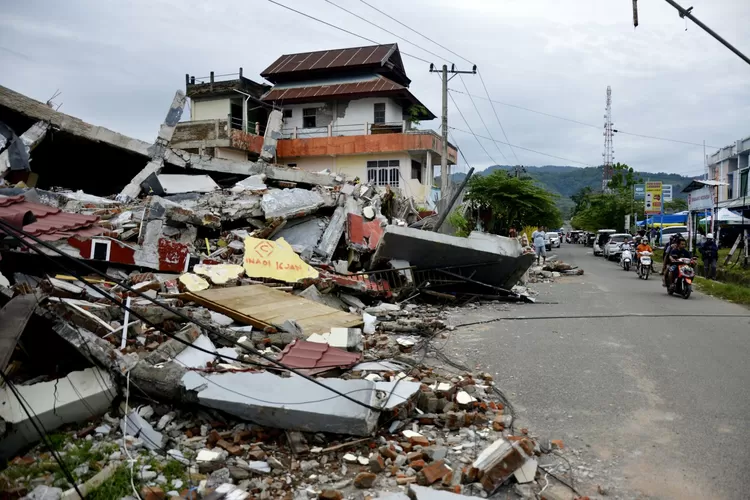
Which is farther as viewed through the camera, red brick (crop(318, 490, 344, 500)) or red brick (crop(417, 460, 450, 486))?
red brick (crop(417, 460, 450, 486))

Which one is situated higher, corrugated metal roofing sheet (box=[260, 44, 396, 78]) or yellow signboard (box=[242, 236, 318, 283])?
corrugated metal roofing sheet (box=[260, 44, 396, 78])

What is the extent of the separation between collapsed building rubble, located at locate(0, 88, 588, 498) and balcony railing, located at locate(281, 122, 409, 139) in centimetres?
2202

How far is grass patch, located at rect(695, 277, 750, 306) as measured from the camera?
41.0 feet

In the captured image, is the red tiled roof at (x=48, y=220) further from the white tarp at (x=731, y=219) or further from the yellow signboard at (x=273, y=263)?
the white tarp at (x=731, y=219)

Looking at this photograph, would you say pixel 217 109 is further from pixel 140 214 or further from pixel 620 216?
pixel 620 216

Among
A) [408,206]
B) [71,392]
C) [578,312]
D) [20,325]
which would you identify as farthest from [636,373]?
[408,206]

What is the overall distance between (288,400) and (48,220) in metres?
3.58

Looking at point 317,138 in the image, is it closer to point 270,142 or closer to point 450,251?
point 270,142

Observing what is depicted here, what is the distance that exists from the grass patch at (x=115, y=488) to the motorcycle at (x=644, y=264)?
17902mm

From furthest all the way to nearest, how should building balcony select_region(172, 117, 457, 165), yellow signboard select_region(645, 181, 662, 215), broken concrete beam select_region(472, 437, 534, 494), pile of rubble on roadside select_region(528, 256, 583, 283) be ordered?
building balcony select_region(172, 117, 457, 165)
yellow signboard select_region(645, 181, 662, 215)
pile of rubble on roadside select_region(528, 256, 583, 283)
broken concrete beam select_region(472, 437, 534, 494)

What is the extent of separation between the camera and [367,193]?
16.8 metres

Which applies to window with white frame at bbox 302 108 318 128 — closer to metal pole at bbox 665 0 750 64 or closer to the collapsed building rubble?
the collapsed building rubble

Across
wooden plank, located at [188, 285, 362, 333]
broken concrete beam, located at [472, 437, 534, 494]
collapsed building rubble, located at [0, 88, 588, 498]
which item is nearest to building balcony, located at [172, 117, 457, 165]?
collapsed building rubble, located at [0, 88, 588, 498]

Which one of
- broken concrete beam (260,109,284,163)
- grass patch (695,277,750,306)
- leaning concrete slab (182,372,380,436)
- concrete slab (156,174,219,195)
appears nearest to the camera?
leaning concrete slab (182,372,380,436)
